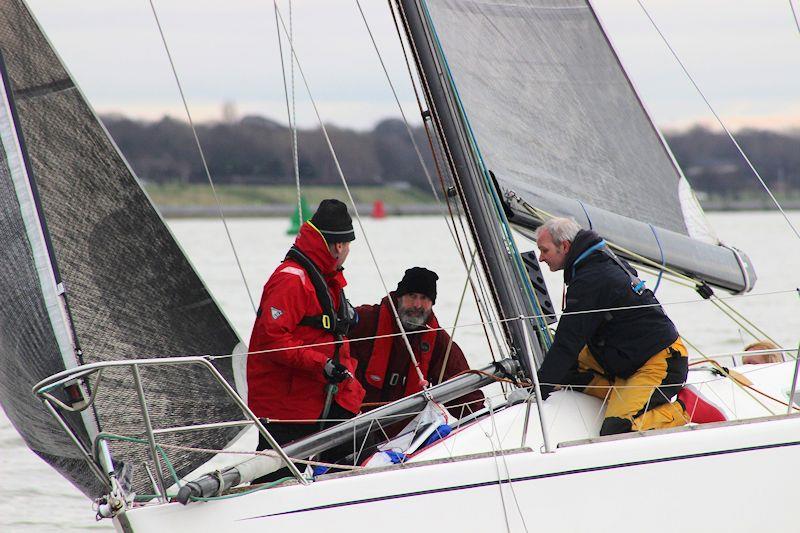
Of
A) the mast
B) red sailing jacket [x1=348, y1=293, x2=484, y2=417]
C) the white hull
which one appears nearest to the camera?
the white hull

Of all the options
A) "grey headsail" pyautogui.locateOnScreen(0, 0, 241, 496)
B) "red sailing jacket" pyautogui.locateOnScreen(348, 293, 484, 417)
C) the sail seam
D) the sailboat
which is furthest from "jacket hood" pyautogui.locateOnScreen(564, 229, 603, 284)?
the sail seam

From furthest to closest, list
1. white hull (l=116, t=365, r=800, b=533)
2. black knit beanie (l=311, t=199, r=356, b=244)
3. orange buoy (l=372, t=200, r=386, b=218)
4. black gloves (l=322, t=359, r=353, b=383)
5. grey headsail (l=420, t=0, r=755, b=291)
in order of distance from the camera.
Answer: orange buoy (l=372, t=200, r=386, b=218) < grey headsail (l=420, t=0, r=755, b=291) < black knit beanie (l=311, t=199, r=356, b=244) < black gloves (l=322, t=359, r=353, b=383) < white hull (l=116, t=365, r=800, b=533)

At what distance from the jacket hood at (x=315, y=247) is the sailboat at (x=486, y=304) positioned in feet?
1.88

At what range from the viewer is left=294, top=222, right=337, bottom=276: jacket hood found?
12.9 ft

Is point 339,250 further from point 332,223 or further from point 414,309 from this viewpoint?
point 414,309

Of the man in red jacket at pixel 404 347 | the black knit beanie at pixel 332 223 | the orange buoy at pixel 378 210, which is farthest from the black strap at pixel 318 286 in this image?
the orange buoy at pixel 378 210

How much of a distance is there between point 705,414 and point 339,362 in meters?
1.33

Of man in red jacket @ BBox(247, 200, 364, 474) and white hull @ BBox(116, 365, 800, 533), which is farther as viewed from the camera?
man in red jacket @ BBox(247, 200, 364, 474)

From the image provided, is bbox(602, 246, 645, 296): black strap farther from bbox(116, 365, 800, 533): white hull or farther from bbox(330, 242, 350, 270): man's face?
bbox(330, 242, 350, 270): man's face

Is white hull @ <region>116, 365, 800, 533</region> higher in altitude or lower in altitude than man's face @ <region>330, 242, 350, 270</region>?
lower

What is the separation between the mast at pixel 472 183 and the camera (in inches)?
172

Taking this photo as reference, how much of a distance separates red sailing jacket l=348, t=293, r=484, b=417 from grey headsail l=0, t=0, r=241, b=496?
26.6 inches

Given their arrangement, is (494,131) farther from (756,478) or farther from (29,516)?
(29,516)

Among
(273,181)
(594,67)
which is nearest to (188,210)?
(273,181)
